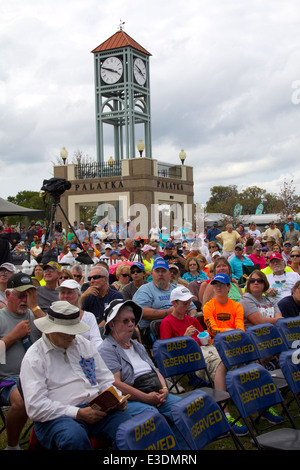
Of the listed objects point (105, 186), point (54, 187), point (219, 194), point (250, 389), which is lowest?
point (250, 389)

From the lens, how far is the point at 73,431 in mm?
3098

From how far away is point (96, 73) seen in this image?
31.2 metres

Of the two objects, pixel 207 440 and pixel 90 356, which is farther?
pixel 90 356

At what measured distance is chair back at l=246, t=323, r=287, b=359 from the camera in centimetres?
493

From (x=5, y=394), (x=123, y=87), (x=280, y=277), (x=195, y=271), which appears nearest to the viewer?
(x=5, y=394)

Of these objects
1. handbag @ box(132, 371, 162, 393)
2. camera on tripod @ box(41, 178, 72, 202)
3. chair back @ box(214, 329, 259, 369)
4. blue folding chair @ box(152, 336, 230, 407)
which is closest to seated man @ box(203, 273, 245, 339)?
chair back @ box(214, 329, 259, 369)

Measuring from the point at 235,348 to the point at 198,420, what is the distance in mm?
1726

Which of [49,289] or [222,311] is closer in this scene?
[222,311]

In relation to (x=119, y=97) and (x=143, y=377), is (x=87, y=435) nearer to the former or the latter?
(x=143, y=377)

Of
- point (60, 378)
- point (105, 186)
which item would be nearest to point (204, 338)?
point (60, 378)

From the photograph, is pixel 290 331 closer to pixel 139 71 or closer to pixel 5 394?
pixel 5 394

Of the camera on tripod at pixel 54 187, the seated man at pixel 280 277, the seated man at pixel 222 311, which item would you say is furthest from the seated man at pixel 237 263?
the seated man at pixel 222 311
